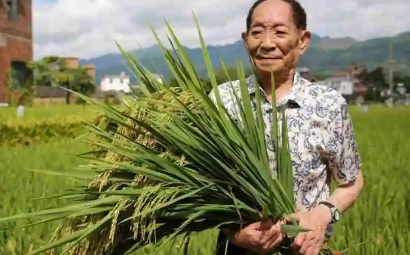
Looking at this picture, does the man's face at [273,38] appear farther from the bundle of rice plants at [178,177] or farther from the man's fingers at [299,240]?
the man's fingers at [299,240]

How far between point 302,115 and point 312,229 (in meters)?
0.26

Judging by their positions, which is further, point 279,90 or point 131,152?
point 279,90

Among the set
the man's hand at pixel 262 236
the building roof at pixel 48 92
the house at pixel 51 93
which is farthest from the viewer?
the building roof at pixel 48 92

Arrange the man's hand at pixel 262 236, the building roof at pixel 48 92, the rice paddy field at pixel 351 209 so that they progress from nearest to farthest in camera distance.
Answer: the man's hand at pixel 262 236, the rice paddy field at pixel 351 209, the building roof at pixel 48 92

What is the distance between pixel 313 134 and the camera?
157 cm

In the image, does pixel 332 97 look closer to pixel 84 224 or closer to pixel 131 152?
pixel 131 152

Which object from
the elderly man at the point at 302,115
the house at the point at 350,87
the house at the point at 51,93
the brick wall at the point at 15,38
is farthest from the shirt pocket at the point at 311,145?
the house at the point at 350,87

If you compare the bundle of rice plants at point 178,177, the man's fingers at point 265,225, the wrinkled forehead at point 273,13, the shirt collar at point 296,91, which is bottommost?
the man's fingers at point 265,225

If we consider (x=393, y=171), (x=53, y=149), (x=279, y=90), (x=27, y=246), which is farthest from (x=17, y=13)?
(x=279, y=90)

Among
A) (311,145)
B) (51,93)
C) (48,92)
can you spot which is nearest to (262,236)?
(311,145)

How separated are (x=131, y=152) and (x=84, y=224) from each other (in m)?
0.19

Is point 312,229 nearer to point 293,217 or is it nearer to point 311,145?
point 293,217

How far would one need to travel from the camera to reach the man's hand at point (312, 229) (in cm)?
147

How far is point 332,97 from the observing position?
1.58 meters
